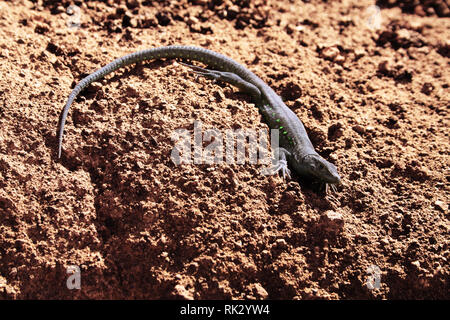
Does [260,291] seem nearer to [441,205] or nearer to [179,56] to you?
[441,205]

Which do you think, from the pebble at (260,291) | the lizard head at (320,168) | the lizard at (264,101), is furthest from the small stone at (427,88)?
the pebble at (260,291)

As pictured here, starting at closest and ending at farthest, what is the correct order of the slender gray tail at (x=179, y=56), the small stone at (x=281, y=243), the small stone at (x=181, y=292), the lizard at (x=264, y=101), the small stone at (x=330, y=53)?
1. the small stone at (x=181, y=292)
2. the small stone at (x=281, y=243)
3. the lizard at (x=264, y=101)
4. the slender gray tail at (x=179, y=56)
5. the small stone at (x=330, y=53)

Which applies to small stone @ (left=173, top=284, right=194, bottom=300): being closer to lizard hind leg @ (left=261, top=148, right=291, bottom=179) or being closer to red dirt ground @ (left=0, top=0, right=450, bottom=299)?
red dirt ground @ (left=0, top=0, right=450, bottom=299)

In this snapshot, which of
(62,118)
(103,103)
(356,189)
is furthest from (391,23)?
(62,118)

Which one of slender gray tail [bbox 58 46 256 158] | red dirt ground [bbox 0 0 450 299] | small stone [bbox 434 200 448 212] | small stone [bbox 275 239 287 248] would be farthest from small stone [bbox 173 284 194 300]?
small stone [bbox 434 200 448 212]

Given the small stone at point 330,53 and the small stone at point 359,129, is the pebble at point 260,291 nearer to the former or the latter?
the small stone at point 359,129

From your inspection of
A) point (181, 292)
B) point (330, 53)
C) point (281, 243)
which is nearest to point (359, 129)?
point (330, 53)

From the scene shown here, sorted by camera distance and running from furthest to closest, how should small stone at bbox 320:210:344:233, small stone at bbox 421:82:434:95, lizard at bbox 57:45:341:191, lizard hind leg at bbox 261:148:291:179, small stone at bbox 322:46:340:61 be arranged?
small stone at bbox 322:46:340:61 < small stone at bbox 421:82:434:95 < lizard at bbox 57:45:341:191 < lizard hind leg at bbox 261:148:291:179 < small stone at bbox 320:210:344:233
